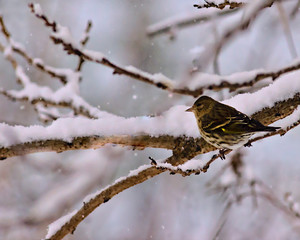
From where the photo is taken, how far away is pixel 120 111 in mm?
8523

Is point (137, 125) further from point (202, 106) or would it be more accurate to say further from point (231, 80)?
point (202, 106)

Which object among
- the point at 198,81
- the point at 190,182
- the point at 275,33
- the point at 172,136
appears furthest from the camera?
the point at 190,182

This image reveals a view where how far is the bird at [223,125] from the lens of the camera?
3107 millimetres

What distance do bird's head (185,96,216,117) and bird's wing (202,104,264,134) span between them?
6cm

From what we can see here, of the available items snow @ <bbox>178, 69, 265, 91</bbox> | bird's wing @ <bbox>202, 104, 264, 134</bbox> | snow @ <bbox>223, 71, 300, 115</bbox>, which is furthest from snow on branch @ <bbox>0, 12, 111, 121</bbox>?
snow @ <bbox>223, 71, 300, 115</bbox>

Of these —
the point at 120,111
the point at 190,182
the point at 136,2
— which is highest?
the point at 136,2

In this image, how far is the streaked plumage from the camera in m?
3.12

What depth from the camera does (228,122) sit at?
150 inches

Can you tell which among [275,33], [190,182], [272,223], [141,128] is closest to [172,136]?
[141,128]

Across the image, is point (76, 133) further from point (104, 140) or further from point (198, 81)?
point (198, 81)

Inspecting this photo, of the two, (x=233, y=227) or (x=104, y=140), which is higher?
(x=233, y=227)

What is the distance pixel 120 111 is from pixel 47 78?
6.00 feet

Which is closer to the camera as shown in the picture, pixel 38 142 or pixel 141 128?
pixel 38 142

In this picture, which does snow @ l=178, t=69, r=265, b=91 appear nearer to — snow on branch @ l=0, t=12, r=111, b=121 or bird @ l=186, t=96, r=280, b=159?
bird @ l=186, t=96, r=280, b=159
